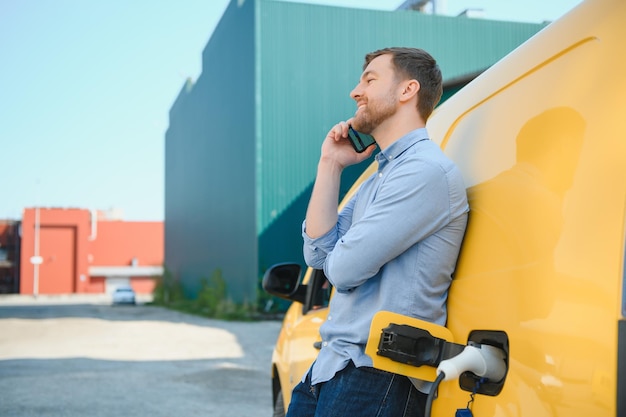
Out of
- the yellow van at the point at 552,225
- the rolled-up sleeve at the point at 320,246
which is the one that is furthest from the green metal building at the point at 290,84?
the yellow van at the point at 552,225

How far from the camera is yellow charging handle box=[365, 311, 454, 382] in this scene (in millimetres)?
1857

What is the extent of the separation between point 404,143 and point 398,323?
59 centimetres

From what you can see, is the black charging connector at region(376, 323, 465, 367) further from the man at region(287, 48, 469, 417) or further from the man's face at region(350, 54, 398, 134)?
the man's face at region(350, 54, 398, 134)

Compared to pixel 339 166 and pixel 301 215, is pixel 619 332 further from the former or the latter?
pixel 301 215

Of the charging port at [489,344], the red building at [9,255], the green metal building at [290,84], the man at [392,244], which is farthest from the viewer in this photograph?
the red building at [9,255]

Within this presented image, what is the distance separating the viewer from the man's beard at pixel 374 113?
7.20 feet

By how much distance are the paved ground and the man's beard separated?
5.30 metres

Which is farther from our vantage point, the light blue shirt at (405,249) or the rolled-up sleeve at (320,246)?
the rolled-up sleeve at (320,246)

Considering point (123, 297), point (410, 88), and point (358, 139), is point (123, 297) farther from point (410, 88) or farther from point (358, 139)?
point (410, 88)

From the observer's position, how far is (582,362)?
1.38 meters

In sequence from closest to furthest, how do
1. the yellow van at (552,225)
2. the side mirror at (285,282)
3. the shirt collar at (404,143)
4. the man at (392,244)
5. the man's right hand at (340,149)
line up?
1. the yellow van at (552,225)
2. the man at (392,244)
3. the shirt collar at (404,143)
4. the man's right hand at (340,149)
5. the side mirror at (285,282)

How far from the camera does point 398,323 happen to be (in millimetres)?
1859

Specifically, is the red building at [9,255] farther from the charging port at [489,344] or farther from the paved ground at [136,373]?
the charging port at [489,344]

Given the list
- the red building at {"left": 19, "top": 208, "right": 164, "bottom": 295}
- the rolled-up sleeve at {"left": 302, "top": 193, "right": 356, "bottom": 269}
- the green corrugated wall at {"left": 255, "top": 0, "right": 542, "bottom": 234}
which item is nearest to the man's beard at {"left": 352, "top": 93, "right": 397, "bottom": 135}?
the rolled-up sleeve at {"left": 302, "top": 193, "right": 356, "bottom": 269}
